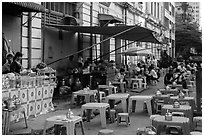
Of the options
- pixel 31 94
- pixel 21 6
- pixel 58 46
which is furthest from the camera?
pixel 58 46

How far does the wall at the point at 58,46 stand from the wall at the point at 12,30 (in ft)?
7.29

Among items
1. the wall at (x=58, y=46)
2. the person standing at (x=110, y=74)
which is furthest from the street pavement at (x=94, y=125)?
the person standing at (x=110, y=74)

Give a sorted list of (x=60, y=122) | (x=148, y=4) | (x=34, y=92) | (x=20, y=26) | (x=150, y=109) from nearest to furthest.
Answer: (x=60, y=122) → (x=34, y=92) → (x=150, y=109) → (x=20, y=26) → (x=148, y=4)

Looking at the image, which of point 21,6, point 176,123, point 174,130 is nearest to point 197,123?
point 174,130

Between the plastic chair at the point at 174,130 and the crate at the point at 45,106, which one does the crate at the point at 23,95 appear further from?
the plastic chair at the point at 174,130

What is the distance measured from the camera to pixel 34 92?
366 inches

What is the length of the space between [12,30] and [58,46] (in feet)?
13.3

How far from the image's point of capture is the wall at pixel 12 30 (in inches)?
474

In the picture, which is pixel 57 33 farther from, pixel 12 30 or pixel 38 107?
pixel 38 107

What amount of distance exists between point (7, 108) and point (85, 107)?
6.32 feet

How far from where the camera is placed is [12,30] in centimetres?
1245

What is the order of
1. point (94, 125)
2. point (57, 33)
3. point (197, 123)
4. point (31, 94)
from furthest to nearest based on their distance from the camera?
point (57, 33) < point (31, 94) < point (94, 125) < point (197, 123)

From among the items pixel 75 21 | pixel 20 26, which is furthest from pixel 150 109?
pixel 75 21

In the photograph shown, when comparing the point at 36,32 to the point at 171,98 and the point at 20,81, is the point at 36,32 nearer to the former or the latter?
the point at 20,81
